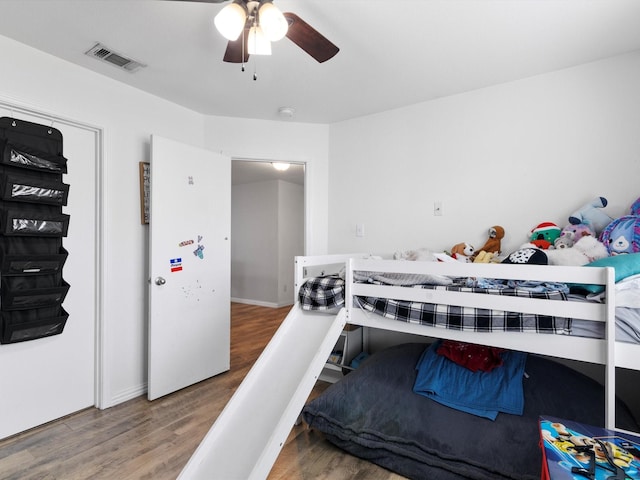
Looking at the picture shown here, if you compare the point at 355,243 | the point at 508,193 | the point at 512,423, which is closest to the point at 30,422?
the point at 355,243

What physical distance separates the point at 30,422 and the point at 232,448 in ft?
4.98

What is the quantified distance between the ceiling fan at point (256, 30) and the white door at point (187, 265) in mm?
1185

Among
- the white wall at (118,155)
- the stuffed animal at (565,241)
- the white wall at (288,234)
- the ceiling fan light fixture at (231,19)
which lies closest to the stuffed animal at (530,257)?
the stuffed animal at (565,241)

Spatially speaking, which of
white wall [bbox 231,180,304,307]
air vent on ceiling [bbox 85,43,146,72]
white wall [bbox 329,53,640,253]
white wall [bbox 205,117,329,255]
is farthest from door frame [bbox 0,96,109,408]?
white wall [bbox 231,180,304,307]

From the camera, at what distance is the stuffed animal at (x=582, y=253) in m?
1.78

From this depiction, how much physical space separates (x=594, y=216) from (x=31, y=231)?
3.27m

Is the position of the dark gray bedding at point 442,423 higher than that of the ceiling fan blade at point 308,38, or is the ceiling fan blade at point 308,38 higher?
the ceiling fan blade at point 308,38

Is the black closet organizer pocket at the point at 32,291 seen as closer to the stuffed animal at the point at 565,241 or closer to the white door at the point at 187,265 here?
the white door at the point at 187,265

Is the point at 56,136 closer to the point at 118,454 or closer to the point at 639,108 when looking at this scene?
the point at 118,454

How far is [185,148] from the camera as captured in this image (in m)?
2.58

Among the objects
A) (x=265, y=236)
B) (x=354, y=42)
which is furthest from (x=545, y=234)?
(x=265, y=236)

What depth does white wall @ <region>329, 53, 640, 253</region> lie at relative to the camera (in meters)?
2.02

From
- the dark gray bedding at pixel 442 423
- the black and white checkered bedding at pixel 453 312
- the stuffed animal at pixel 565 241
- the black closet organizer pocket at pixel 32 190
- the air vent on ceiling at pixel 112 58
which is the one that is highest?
the air vent on ceiling at pixel 112 58

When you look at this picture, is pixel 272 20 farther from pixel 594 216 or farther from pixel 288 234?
pixel 288 234
